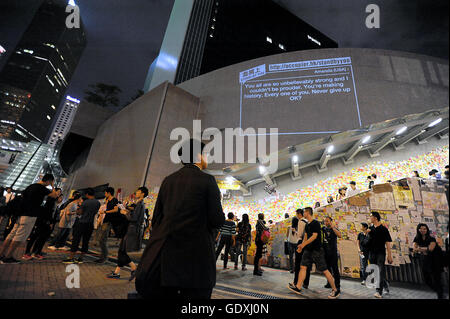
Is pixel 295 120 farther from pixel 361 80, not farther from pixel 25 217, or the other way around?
pixel 25 217

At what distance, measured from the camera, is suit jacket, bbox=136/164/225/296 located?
1122mm

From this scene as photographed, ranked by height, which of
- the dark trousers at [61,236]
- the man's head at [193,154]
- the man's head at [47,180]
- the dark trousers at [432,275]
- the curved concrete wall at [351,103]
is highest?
the curved concrete wall at [351,103]

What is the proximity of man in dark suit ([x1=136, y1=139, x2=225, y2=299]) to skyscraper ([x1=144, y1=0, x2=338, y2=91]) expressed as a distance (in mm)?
19702

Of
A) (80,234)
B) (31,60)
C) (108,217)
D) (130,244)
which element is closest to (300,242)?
(130,244)

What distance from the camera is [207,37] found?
21.7 meters

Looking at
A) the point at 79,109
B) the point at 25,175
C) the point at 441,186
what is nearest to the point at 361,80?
the point at 441,186

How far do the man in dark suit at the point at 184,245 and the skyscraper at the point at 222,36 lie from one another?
19.7 m

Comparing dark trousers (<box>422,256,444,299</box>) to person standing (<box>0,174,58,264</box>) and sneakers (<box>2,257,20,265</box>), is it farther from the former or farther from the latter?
sneakers (<box>2,257,20,265</box>)

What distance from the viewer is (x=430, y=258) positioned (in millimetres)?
1088

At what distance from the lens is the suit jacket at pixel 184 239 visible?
1122 mm

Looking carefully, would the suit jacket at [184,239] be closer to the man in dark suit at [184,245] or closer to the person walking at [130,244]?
the man in dark suit at [184,245]

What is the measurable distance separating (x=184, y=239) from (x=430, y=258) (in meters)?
1.32
